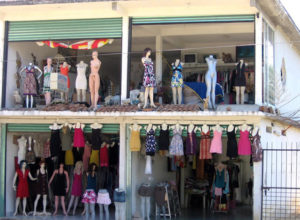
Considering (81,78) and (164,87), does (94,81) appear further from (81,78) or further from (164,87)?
(164,87)

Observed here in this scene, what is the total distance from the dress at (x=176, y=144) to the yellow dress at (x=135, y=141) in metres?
0.97

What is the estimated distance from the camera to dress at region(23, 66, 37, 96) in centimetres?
1620

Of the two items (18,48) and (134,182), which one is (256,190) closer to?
(134,182)

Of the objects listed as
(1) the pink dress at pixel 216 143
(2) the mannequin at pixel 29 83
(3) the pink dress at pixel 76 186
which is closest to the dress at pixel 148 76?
(1) the pink dress at pixel 216 143

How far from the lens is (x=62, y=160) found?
17406mm

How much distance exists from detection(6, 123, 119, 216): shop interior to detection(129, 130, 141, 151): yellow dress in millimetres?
860

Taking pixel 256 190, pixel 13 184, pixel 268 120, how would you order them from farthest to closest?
pixel 13 184, pixel 268 120, pixel 256 190

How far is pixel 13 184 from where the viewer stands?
645 inches

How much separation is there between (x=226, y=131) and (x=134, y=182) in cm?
322

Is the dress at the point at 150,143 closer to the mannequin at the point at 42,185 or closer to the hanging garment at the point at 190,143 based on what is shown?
the hanging garment at the point at 190,143

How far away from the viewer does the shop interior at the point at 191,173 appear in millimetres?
14898

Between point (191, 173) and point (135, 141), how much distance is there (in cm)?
590

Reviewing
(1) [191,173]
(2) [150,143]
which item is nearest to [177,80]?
(2) [150,143]

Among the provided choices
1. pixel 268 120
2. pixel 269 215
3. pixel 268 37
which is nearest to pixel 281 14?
pixel 268 37
